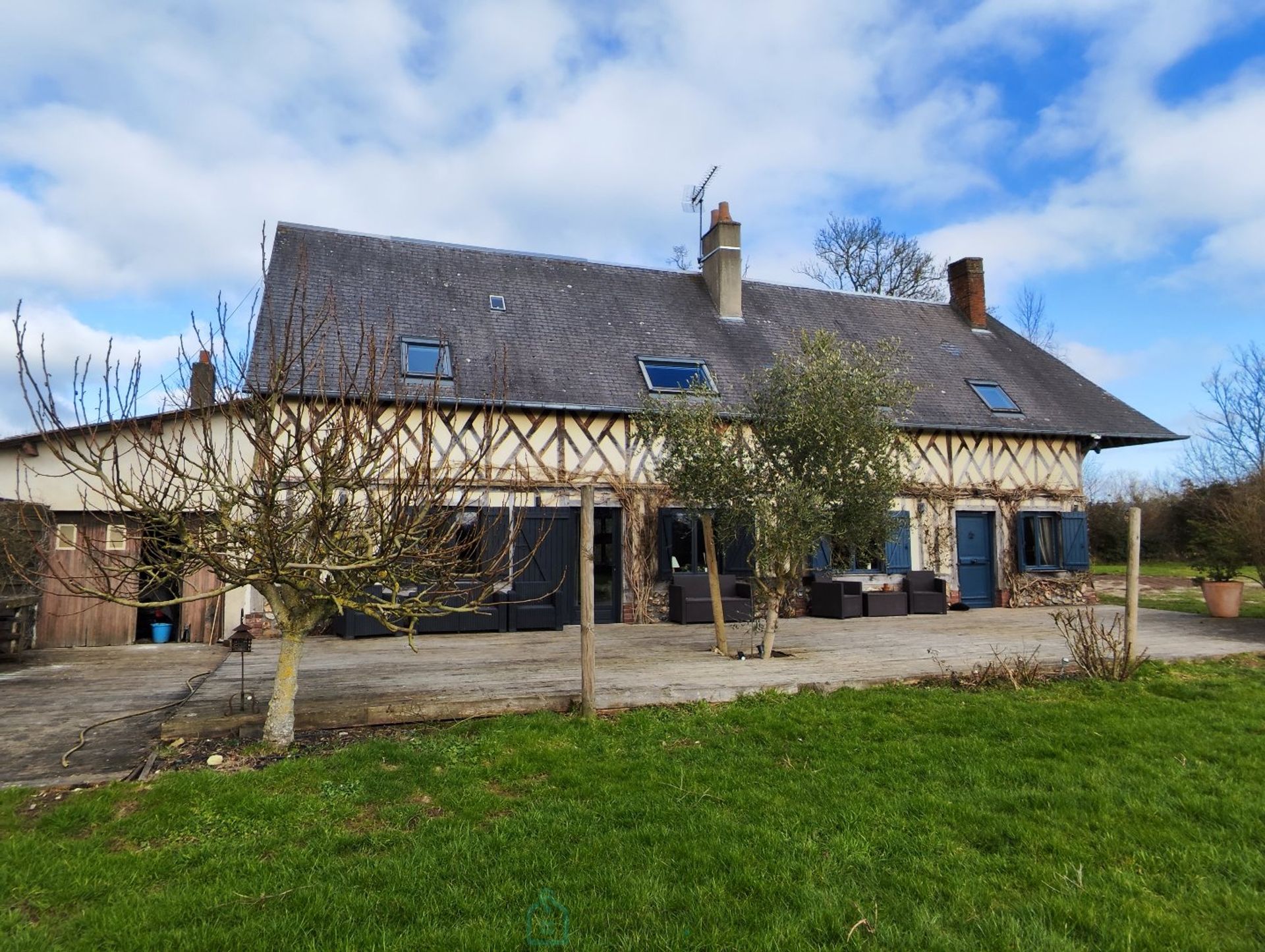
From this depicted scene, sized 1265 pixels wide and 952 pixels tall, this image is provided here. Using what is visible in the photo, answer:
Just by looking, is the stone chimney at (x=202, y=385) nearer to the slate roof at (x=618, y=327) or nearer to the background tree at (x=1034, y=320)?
the slate roof at (x=618, y=327)

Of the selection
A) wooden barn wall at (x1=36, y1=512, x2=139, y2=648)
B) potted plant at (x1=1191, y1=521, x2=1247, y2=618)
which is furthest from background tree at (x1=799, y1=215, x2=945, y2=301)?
wooden barn wall at (x1=36, y1=512, x2=139, y2=648)

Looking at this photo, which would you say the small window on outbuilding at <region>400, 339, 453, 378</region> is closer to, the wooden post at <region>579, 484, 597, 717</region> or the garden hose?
the garden hose

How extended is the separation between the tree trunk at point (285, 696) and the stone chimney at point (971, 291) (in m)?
13.3

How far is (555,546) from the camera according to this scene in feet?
29.3

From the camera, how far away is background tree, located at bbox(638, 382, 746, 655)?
6.39 meters

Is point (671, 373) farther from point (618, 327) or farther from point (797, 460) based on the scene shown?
point (797, 460)

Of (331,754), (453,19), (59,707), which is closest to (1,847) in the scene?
(331,754)

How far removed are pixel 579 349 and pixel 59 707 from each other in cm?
704

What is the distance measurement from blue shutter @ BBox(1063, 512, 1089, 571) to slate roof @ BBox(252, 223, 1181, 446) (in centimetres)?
138

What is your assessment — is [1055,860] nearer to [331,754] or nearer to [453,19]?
[331,754]

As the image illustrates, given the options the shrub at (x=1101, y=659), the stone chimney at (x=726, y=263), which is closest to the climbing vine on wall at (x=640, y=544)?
the stone chimney at (x=726, y=263)

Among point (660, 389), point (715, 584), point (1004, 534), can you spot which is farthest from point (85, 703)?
point (1004, 534)

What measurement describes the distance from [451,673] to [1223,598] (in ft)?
32.0

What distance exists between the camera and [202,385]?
5.66m
